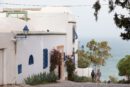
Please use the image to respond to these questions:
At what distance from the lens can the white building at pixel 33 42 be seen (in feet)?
110

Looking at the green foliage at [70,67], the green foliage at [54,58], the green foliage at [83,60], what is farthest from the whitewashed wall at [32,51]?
the green foliage at [83,60]

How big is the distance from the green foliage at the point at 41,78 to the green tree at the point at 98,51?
26.1 m

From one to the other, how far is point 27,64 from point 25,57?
938mm

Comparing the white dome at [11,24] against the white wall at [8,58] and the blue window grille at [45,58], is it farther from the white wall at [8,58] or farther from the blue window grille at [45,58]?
the white wall at [8,58]

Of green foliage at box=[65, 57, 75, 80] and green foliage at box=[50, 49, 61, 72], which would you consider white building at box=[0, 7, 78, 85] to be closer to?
green foliage at box=[50, 49, 61, 72]

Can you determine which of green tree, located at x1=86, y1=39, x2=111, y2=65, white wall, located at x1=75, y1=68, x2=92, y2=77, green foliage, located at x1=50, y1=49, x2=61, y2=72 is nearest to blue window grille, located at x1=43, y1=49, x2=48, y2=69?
green foliage, located at x1=50, y1=49, x2=61, y2=72

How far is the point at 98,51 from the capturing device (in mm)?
69938

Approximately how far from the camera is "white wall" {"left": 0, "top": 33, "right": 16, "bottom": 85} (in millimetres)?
33125

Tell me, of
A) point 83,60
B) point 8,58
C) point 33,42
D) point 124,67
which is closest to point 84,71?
point 124,67

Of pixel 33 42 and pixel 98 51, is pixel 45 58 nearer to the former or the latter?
pixel 33 42

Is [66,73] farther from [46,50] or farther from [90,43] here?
[90,43]

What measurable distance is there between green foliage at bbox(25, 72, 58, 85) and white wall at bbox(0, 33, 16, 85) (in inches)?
106

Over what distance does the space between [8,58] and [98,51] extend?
3708 centimetres

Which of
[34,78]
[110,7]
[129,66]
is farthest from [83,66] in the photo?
[110,7]
